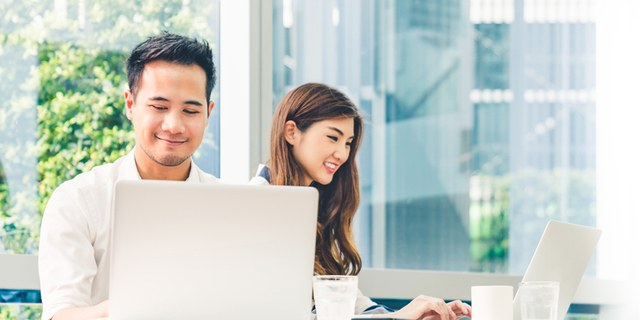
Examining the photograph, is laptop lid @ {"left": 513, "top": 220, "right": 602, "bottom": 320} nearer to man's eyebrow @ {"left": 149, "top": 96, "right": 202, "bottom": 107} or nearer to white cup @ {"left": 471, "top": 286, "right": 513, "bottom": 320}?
white cup @ {"left": 471, "top": 286, "right": 513, "bottom": 320}

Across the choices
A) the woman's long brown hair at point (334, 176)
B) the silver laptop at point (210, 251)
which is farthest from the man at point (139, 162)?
the silver laptop at point (210, 251)

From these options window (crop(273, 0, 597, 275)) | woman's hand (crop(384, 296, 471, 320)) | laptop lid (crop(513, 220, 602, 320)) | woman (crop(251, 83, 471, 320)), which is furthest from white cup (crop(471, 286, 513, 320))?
window (crop(273, 0, 597, 275))

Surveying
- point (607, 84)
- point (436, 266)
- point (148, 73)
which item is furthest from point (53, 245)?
point (607, 84)

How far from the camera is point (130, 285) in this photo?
1657 mm

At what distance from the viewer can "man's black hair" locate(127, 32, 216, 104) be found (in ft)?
8.52

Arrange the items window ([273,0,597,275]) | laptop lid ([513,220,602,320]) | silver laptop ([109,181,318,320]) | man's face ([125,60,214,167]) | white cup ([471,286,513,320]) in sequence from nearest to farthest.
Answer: silver laptop ([109,181,318,320]) < white cup ([471,286,513,320]) < laptop lid ([513,220,602,320]) < man's face ([125,60,214,167]) < window ([273,0,597,275])

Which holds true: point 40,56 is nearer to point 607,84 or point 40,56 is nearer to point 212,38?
point 212,38

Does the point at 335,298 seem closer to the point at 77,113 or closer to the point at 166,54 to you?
the point at 166,54

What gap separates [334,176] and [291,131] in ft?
0.62

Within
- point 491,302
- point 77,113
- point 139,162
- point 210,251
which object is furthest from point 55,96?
point 491,302

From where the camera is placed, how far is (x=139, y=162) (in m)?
2.59

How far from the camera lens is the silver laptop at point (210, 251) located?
165 centimetres

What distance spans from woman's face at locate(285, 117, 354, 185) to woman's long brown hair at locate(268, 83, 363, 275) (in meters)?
0.02

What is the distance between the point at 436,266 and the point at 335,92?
1008 mm
